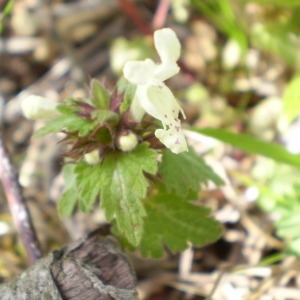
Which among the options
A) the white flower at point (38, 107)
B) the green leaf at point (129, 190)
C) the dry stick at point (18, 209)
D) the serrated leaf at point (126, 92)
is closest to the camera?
the green leaf at point (129, 190)

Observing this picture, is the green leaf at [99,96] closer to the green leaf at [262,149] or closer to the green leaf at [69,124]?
the green leaf at [69,124]

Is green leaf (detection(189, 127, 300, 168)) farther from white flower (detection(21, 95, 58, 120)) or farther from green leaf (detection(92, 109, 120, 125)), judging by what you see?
white flower (detection(21, 95, 58, 120))

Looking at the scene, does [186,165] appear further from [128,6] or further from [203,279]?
[128,6]

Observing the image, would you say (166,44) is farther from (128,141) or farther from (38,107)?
(38,107)

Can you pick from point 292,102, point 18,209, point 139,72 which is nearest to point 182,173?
point 139,72

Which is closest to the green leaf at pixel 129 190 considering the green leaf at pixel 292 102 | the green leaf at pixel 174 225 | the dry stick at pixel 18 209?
the green leaf at pixel 174 225

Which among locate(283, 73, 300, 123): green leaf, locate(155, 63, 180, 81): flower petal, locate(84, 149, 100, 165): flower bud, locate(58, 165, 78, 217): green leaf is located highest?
locate(155, 63, 180, 81): flower petal

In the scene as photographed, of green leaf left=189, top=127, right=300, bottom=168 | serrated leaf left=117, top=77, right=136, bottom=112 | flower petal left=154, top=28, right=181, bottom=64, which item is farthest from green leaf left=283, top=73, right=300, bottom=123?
flower petal left=154, top=28, right=181, bottom=64

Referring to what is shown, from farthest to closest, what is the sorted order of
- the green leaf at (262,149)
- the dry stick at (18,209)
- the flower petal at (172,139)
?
the green leaf at (262,149) < the dry stick at (18,209) < the flower petal at (172,139)
